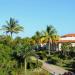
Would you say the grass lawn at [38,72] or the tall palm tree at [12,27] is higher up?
the tall palm tree at [12,27]

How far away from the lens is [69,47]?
73.8 metres

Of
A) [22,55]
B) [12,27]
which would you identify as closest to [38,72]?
[22,55]

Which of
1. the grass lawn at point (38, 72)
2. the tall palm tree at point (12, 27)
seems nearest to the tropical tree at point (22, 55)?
the grass lawn at point (38, 72)

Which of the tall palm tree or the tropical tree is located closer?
the tropical tree

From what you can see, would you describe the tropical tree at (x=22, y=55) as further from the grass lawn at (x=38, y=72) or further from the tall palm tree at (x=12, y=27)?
the tall palm tree at (x=12, y=27)

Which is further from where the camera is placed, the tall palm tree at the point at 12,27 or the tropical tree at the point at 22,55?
the tall palm tree at the point at 12,27

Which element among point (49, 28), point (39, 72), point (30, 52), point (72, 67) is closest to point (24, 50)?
point (30, 52)

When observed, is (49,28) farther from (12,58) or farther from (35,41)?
(12,58)

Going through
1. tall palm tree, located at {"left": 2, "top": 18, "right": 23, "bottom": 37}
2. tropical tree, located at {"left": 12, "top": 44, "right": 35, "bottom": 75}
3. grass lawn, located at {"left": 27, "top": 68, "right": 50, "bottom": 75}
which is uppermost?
tall palm tree, located at {"left": 2, "top": 18, "right": 23, "bottom": 37}

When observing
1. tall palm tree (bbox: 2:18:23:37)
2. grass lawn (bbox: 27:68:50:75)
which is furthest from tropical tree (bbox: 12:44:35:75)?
tall palm tree (bbox: 2:18:23:37)

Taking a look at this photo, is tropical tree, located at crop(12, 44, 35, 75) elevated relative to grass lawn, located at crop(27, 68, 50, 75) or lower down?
elevated

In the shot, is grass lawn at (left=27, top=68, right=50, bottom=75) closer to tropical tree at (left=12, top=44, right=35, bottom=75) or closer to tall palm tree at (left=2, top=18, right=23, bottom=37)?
tropical tree at (left=12, top=44, right=35, bottom=75)

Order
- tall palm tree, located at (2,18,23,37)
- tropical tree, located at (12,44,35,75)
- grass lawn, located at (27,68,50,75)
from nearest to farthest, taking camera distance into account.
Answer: grass lawn, located at (27,68,50,75) → tropical tree, located at (12,44,35,75) → tall palm tree, located at (2,18,23,37)

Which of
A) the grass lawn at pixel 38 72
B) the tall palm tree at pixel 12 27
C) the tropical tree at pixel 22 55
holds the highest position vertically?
the tall palm tree at pixel 12 27
